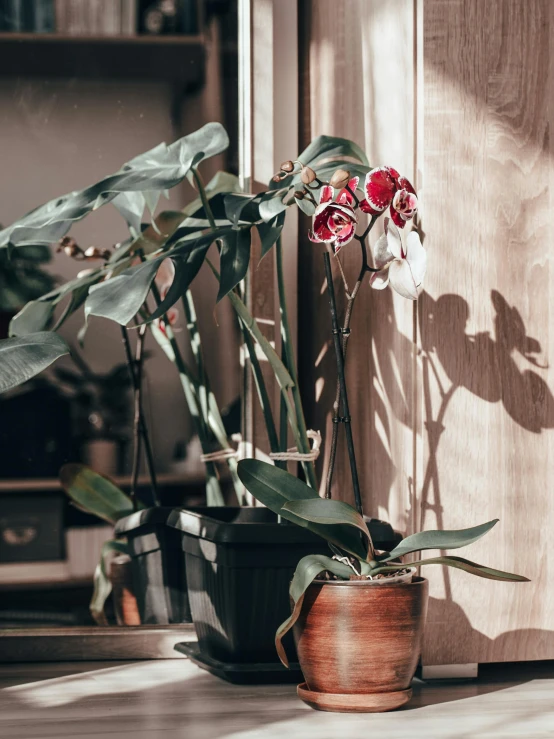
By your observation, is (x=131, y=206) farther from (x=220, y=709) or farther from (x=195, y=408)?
(x=220, y=709)

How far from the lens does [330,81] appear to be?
200cm

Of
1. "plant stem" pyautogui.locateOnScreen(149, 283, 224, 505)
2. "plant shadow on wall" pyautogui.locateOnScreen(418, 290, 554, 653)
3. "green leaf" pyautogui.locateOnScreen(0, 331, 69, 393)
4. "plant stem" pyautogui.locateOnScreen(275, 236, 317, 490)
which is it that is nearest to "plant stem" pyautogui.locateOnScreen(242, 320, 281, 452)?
"plant stem" pyautogui.locateOnScreen(275, 236, 317, 490)

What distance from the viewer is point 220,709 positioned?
1535mm

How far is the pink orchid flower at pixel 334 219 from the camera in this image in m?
1.53

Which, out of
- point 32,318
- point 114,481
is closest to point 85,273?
point 32,318

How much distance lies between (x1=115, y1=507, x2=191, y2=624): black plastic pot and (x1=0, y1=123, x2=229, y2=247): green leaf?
21.9 inches

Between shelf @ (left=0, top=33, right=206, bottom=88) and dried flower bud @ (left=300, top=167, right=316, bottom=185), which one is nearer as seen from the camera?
dried flower bud @ (left=300, top=167, right=316, bottom=185)

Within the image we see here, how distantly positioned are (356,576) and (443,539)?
14 cm

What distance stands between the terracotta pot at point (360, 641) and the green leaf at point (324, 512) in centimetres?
10

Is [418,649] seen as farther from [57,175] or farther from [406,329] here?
[57,175]

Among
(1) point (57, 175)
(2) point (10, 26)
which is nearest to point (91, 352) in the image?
(1) point (57, 175)

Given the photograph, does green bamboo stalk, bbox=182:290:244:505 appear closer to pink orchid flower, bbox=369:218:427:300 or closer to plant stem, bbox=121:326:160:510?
plant stem, bbox=121:326:160:510

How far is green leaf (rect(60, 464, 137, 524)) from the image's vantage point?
6.33 feet

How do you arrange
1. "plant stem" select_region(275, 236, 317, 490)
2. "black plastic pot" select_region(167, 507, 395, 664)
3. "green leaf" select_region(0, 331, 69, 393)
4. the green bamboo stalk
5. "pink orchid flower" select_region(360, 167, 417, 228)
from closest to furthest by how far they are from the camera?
"green leaf" select_region(0, 331, 69, 393) → "pink orchid flower" select_region(360, 167, 417, 228) → "black plastic pot" select_region(167, 507, 395, 664) → "plant stem" select_region(275, 236, 317, 490) → the green bamboo stalk
